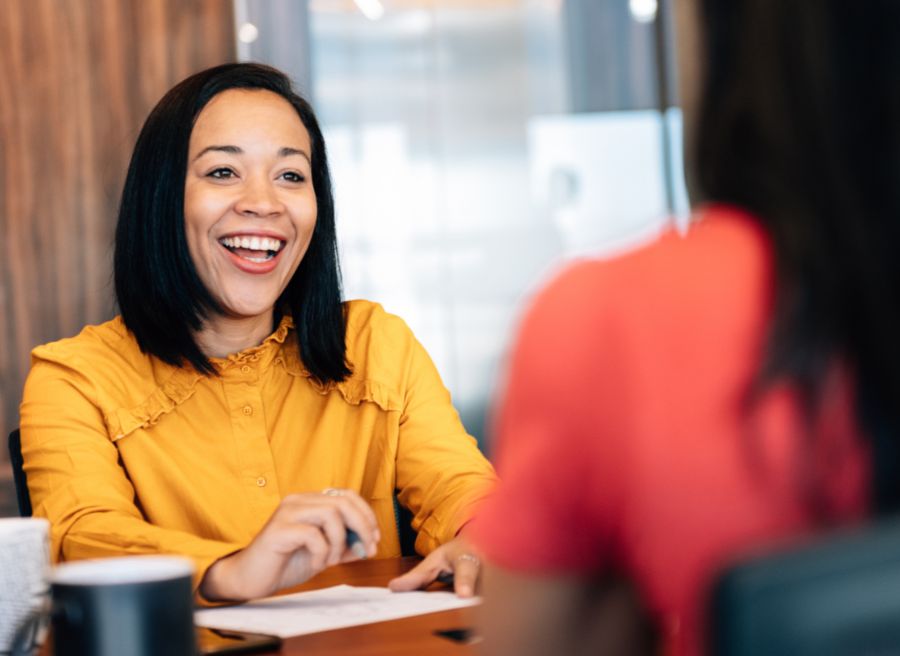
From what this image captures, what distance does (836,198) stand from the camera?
1.70 ft

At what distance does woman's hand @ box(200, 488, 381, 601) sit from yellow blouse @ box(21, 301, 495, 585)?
34 cm

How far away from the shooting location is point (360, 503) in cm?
134

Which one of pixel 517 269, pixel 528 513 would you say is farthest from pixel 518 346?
pixel 517 269

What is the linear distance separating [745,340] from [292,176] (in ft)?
5.07

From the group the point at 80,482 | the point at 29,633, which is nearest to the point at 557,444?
the point at 29,633

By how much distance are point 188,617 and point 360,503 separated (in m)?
0.44

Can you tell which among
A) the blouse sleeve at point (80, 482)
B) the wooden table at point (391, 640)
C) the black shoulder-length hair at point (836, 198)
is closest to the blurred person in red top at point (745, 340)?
the black shoulder-length hair at point (836, 198)

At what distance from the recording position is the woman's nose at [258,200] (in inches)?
75.7

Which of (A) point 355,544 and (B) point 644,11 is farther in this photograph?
(B) point 644,11

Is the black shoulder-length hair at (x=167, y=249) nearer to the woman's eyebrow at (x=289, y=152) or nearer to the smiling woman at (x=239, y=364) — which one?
the smiling woman at (x=239, y=364)

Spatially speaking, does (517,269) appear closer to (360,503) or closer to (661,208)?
(661,208)

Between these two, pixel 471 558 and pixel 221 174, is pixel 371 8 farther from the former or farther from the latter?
pixel 471 558

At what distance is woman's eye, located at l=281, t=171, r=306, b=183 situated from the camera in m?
2.00

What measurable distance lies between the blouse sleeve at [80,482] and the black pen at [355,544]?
16 centimetres
